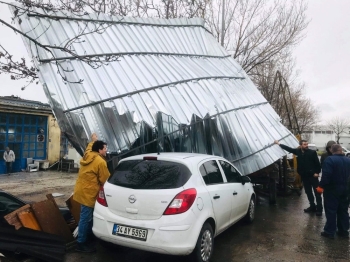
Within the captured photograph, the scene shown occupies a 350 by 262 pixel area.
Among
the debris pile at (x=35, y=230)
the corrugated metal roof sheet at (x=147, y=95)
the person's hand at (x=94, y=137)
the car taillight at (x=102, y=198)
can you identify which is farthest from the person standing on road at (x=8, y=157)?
the car taillight at (x=102, y=198)

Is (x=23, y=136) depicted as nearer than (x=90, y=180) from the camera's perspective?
No

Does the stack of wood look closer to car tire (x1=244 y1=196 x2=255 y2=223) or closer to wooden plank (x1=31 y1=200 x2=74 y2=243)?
wooden plank (x1=31 y1=200 x2=74 y2=243)

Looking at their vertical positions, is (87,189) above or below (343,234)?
above

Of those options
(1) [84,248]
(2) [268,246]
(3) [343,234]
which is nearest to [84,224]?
(1) [84,248]

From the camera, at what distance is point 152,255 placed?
4.87 metres

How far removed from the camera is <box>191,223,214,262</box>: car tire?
4.12 meters

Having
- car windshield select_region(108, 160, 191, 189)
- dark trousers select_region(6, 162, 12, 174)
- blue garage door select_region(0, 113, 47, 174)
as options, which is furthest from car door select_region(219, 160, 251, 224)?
blue garage door select_region(0, 113, 47, 174)

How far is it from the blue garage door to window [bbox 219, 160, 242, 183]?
15163 millimetres

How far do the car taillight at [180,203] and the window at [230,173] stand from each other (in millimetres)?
1649

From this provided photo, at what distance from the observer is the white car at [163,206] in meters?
3.90

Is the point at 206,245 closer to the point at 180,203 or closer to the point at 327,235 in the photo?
the point at 180,203

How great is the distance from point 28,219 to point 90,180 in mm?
1136

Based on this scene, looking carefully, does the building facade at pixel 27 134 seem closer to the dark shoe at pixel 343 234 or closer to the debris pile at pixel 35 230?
the debris pile at pixel 35 230

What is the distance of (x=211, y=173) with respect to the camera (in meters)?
4.95
